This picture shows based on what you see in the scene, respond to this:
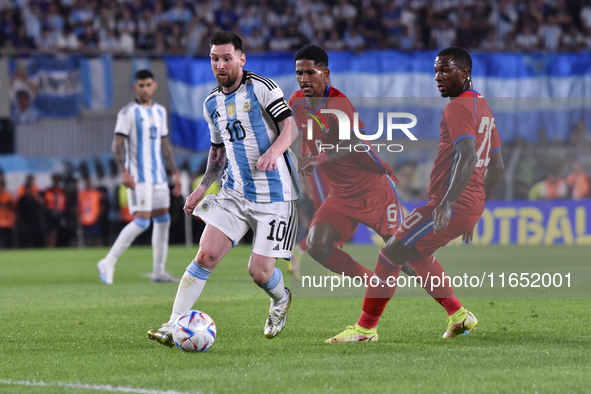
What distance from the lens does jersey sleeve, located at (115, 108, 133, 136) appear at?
987 centimetres

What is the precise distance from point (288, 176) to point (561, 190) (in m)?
11.8

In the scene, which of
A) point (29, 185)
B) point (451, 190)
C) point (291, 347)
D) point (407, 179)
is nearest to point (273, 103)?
point (451, 190)

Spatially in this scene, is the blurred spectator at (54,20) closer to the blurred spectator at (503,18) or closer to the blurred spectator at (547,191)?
the blurred spectator at (503,18)

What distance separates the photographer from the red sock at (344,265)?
6.41 metres

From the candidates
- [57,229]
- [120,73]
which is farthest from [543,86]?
[57,229]

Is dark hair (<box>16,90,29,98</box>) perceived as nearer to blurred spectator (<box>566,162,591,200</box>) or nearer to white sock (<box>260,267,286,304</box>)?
blurred spectator (<box>566,162,591,200</box>)

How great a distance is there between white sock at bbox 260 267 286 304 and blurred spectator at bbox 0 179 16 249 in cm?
1326

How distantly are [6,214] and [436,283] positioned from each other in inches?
546

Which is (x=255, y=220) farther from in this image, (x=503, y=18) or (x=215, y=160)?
(x=503, y=18)

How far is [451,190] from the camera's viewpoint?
18.6ft

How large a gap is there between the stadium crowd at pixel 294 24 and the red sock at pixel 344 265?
1321 centimetres

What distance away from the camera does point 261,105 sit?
17.9 ft

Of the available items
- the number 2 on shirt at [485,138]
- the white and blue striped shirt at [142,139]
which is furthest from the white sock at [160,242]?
the number 2 on shirt at [485,138]

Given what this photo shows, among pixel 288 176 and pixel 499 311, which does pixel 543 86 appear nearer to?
pixel 499 311
